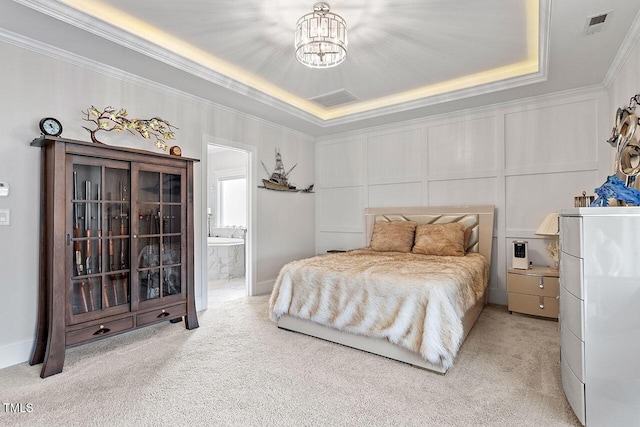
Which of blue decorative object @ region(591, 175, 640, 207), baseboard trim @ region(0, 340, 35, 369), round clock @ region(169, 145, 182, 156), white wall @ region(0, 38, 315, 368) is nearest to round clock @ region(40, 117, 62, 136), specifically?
white wall @ region(0, 38, 315, 368)

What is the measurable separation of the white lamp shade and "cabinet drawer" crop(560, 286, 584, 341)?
163 cm

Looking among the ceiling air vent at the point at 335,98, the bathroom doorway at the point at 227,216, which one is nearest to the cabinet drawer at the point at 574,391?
the ceiling air vent at the point at 335,98

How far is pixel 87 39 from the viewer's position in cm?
262

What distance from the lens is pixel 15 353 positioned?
2.54 metres

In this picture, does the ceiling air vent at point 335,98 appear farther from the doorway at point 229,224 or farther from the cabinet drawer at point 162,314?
the cabinet drawer at point 162,314

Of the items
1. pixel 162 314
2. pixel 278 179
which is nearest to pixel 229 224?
pixel 278 179

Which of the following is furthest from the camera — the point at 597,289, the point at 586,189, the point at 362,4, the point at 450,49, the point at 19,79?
the point at 586,189

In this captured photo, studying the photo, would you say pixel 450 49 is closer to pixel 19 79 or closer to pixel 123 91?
pixel 123 91

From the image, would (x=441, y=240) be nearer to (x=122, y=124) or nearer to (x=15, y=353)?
(x=122, y=124)

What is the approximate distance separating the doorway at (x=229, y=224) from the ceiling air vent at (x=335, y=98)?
1146 mm

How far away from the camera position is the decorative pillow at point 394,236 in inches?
168

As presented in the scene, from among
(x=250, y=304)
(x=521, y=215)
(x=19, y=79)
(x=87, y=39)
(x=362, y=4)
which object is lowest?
(x=250, y=304)

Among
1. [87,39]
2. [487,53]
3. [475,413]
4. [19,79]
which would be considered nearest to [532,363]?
[475,413]

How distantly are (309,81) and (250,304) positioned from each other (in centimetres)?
282
